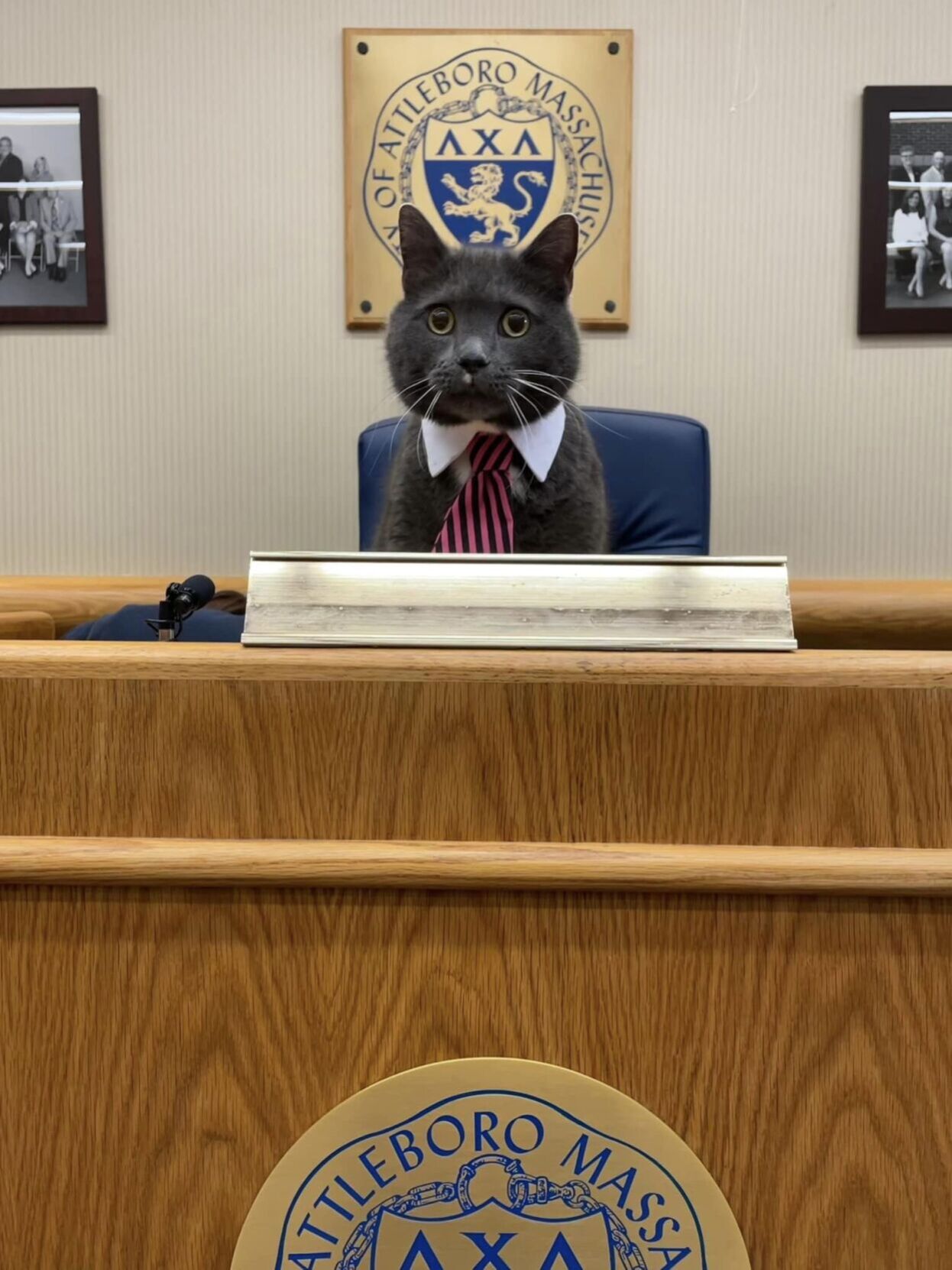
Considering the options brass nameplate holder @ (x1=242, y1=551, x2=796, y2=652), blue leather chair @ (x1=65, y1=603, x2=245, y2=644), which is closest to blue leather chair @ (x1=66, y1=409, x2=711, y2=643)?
blue leather chair @ (x1=65, y1=603, x2=245, y2=644)

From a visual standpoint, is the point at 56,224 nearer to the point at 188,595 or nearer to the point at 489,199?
the point at 489,199

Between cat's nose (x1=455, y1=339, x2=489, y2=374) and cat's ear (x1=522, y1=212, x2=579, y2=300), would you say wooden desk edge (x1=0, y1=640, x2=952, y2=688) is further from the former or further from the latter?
cat's ear (x1=522, y1=212, x2=579, y2=300)

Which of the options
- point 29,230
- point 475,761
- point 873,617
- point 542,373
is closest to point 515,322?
point 542,373

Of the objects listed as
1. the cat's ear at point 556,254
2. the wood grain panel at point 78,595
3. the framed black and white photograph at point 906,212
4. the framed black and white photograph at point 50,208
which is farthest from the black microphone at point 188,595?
the framed black and white photograph at point 906,212

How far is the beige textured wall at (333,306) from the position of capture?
1.95 m

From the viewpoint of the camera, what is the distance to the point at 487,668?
57cm

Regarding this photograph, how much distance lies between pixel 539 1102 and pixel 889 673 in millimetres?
319

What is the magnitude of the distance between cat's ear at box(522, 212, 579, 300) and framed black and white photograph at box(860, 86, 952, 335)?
4.22 ft

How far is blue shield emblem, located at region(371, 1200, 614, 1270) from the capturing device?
56 centimetres

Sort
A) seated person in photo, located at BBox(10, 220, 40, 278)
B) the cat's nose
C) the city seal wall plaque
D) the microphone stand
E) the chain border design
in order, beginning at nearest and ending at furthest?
the chain border design
the microphone stand
the cat's nose
the city seal wall plaque
seated person in photo, located at BBox(10, 220, 40, 278)

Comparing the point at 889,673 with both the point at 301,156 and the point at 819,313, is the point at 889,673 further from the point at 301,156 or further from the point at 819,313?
the point at 301,156

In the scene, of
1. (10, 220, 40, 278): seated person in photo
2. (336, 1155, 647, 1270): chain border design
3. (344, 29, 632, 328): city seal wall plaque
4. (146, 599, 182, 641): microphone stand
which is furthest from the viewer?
(10, 220, 40, 278): seated person in photo

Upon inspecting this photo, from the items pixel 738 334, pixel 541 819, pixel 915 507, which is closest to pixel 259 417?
pixel 738 334

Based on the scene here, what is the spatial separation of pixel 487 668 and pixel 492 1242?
13.0 inches
